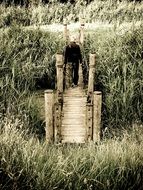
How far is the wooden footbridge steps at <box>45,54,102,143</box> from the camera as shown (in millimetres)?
5496

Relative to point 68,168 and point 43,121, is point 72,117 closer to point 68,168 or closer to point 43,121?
point 43,121

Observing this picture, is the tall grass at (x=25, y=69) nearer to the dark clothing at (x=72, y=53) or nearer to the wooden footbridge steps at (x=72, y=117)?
the dark clothing at (x=72, y=53)

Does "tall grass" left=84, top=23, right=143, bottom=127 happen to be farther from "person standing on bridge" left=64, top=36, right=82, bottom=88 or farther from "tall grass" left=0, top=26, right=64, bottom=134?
"tall grass" left=0, top=26, right=64, bottom=134

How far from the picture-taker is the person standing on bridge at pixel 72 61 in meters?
8.57

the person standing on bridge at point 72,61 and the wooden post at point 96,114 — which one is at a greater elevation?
the person standing on bridge at point 72,61

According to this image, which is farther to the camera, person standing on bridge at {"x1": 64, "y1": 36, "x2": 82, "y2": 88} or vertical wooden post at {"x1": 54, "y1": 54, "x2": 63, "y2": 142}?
person standing on bridge at {"x1": 64, "y1": 36, "x2": 82, "y2": 88}

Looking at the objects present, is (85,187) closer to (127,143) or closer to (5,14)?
(127,143)

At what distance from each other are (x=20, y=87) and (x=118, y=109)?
1.77m

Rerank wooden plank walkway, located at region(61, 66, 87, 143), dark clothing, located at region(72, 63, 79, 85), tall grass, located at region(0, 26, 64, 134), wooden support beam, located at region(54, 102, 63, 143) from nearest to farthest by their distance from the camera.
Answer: wooden support beam, located at region(54, 102, 63, 143)
wooden plank walkway, located at region(61, 66, 87, 143)
tall grass, located at region(0, 26, 64, 134)
dark clothing, located at region(72, 63, 79, 85)

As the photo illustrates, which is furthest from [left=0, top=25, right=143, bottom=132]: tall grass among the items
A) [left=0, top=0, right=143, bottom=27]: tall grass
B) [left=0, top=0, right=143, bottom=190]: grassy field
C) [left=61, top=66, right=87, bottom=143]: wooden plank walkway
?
[left=0, top=0, right=143, bottom=27]: tall grass

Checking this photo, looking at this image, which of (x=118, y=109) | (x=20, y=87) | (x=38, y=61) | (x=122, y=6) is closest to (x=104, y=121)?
(x=118, y=109)

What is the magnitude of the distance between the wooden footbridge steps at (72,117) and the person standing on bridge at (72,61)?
5.07ft

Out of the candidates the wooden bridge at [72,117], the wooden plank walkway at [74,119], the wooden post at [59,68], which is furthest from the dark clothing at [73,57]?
the wooden post at [59,68]

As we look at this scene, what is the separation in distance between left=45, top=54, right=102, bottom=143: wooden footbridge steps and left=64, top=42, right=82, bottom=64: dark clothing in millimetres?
2400
